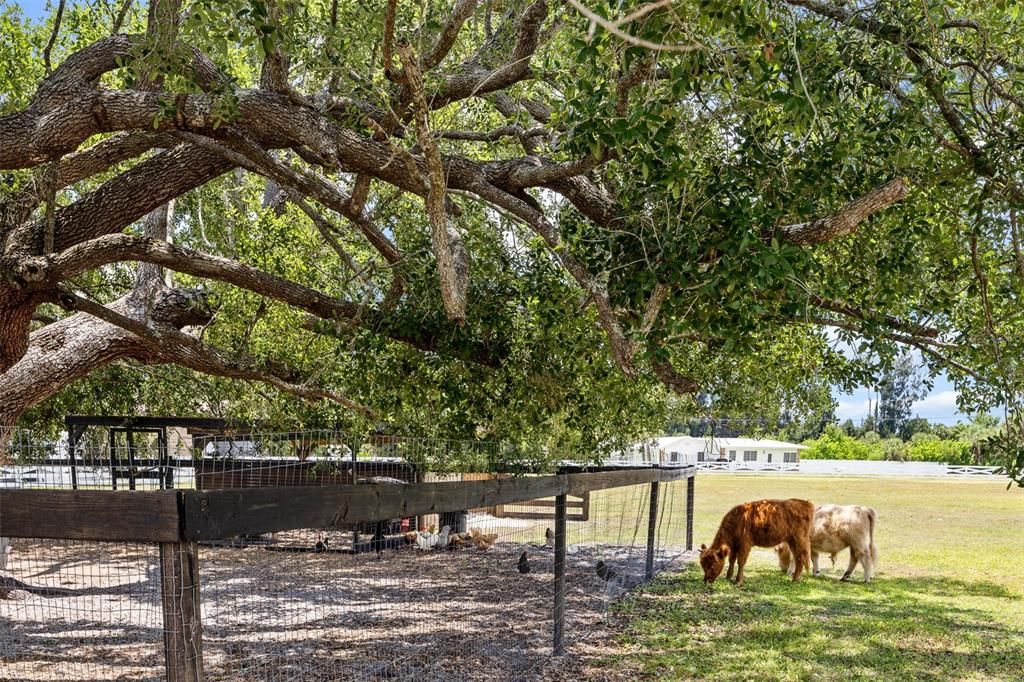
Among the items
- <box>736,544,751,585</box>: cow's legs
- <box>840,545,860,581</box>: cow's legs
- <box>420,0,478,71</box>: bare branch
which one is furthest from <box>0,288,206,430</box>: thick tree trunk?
<box>840,545,860,581</box>: cow's legs

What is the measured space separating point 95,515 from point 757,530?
32.2 feet

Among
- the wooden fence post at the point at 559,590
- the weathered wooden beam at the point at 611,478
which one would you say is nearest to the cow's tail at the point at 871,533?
the weathered wooden beam at the point at 611,478

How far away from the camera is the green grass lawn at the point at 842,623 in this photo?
7289 millimetres

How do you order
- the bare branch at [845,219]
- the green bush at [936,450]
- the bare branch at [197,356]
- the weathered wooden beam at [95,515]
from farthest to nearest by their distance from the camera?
the green bush at [936,450]
the bare branch at [197,356]
the bare branch at [845,219]
the weathered wooden beam at [95,515]

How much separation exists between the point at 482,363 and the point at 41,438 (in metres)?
8.36

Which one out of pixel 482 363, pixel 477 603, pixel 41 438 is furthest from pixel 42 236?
pixel 41 438

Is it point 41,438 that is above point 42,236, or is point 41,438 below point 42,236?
below

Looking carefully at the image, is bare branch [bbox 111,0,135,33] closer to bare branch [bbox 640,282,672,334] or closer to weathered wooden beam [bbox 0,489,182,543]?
bare branch [bbox 640,282,672,334]

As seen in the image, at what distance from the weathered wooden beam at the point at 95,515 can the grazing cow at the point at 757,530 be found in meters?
9.17

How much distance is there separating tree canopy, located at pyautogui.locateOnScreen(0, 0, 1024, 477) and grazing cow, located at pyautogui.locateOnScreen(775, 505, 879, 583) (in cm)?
270

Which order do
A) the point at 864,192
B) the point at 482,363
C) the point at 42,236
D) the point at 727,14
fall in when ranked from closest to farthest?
the point at 727,14 → the point at 864,192 → the point at 42,236 → the point at 482,363

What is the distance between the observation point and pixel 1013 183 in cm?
568

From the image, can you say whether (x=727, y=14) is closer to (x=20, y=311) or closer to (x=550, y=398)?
(x=550, y=398)

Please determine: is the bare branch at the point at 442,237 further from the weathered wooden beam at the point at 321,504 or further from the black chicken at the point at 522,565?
the black chicken at the point at 522,565
